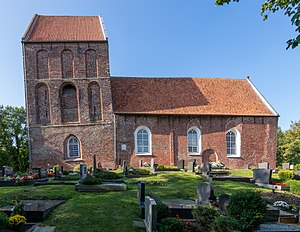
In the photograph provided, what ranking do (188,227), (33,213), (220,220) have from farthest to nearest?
1. (33,213)
2. (188,227)
3. (220,220)

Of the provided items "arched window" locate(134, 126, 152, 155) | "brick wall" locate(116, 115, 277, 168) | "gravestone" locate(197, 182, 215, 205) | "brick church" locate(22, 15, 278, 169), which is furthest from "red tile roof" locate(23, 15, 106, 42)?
"gravestone" locate(197, 182, 215, 205)

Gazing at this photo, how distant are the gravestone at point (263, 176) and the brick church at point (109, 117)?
27.8ft

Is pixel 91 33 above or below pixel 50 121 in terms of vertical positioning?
above

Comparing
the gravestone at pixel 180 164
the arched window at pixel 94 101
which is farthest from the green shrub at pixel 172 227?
the arched window at pixel 94 101

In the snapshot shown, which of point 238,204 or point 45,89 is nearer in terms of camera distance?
point 238,204

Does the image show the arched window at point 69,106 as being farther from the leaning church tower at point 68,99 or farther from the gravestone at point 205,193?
the gravestone at point 205,193

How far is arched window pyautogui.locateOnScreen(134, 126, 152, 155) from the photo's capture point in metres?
20.9

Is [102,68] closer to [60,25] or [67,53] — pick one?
[67,53]

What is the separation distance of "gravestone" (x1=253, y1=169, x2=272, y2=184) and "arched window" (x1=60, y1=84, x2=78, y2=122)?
15.9 m

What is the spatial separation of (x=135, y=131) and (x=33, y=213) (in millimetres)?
14894

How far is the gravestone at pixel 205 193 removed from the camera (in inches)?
→ 278

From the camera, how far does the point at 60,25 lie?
76.9 feet

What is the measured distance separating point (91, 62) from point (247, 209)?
765 inches

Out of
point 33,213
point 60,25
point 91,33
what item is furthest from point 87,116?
point 33,213
